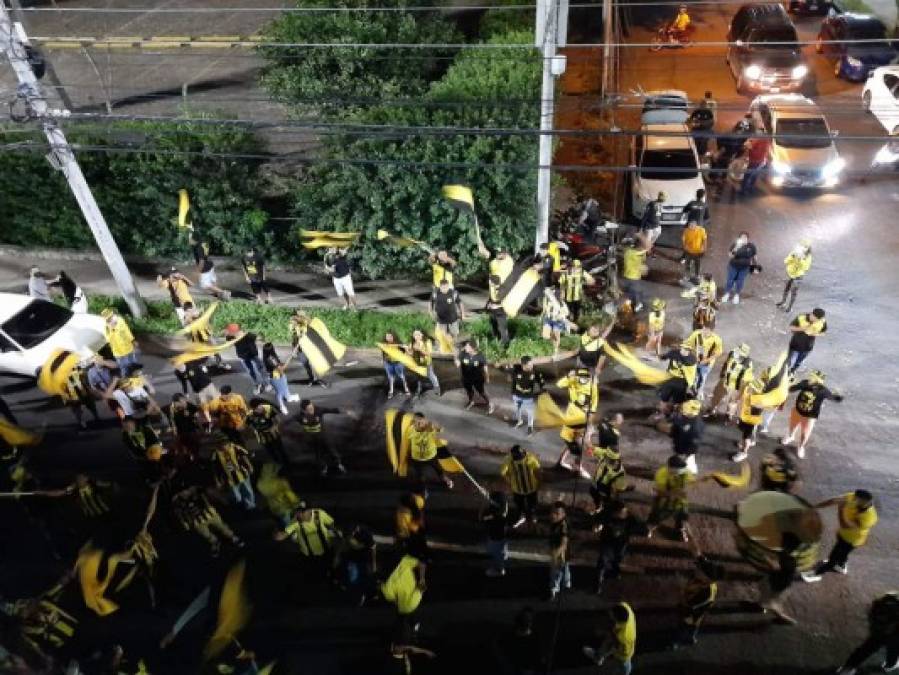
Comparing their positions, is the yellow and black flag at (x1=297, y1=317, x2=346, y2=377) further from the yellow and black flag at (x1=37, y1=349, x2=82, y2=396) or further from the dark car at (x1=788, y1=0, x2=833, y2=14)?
the dark car at (x1=788, y1=0, x2=833, y2=14)

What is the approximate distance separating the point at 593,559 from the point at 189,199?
10.8m

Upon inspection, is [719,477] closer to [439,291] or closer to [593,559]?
[593,559]

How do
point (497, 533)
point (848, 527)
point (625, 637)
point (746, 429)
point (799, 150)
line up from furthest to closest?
point (799, 150)
point (746, 429)
point (497, 533)
point (848, 527)
point (625, 637)

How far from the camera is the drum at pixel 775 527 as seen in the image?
8.56 meters

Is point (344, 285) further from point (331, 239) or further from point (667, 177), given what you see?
point (667, 177)

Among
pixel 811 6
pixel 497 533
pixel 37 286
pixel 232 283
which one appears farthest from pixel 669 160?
pixel 37 286

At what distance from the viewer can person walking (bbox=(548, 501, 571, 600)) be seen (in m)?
8.34

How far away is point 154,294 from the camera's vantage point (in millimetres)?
15656

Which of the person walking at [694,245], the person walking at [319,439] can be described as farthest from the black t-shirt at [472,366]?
the person walking at [694,245]

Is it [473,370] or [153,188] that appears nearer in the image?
[473,370]

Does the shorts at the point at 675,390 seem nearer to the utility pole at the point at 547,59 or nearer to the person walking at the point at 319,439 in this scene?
the utility pole at the point at 547,59

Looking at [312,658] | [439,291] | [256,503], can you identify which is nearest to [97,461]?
[256,503]

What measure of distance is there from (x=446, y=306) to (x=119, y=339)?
5.52m

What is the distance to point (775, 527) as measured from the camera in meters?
8.68
